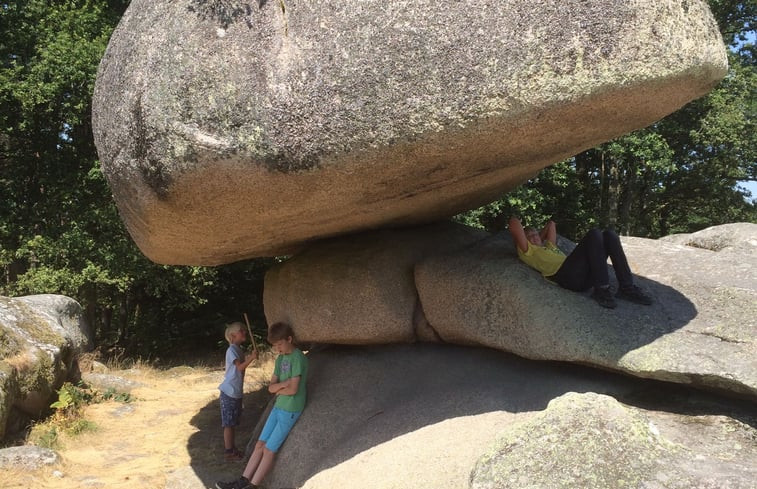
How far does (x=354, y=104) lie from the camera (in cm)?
436

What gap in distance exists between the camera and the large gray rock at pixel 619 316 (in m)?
4.82

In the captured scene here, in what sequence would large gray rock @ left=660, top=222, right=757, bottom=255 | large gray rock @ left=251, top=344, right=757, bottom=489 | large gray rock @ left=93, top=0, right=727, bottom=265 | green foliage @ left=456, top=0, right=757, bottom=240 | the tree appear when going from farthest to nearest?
green foliage @ left=456, top=0, right=757, bottom=240 → the tree → large gray rock @ left=660, top=222, right=757, bottom=255 → large gray rock @ left=93, top=0, right=727, bottom=265 → large gray rock @ left=251, top=344, right=757, bottom=489

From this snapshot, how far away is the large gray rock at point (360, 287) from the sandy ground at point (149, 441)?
179 cm

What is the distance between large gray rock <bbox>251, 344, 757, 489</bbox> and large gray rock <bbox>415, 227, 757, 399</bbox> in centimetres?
29

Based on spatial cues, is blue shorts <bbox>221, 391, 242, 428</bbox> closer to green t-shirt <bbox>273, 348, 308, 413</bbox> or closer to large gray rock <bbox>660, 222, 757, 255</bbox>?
green t-shirt <bbox>273, 348, 308, 413</bbox>

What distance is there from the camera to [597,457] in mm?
3695

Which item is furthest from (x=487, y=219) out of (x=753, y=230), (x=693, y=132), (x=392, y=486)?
(x=392, y=486)

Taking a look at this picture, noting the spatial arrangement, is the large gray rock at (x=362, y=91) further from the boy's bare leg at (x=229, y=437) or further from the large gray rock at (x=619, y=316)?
the boy's bare leg at (x=229, y=437)

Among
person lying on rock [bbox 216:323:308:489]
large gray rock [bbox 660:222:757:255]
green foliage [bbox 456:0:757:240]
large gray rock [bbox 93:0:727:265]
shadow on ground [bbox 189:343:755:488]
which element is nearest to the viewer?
large gray rock [bbox 93:0:727:265]

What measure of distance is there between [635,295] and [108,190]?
38.1ft

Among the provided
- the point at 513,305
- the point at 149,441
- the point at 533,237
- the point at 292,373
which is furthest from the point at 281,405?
the point at 533,237

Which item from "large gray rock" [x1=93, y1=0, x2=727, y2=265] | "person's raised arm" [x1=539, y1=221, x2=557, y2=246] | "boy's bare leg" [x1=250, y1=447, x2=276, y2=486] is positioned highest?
"large gray rock" [x1=93, y1=0, x2=727, y2=265]

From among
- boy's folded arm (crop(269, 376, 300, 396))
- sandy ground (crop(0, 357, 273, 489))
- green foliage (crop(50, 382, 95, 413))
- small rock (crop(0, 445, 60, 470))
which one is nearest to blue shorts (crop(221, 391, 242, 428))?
sandy ground (crop(0, 357, 273, 489))

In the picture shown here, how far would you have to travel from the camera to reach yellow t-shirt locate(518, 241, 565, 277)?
5996 mm
